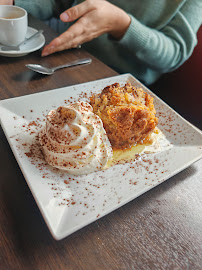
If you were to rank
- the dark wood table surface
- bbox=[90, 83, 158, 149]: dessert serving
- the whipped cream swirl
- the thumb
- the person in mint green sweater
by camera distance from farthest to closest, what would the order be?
the person in mint green sweater → the thumb → bbox=[90, 83, 158, 149]: dessert serving → the whipped cream swirl → the dark wood table surface

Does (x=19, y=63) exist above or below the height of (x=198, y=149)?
below

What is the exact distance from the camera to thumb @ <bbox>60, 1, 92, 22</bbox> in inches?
54.2

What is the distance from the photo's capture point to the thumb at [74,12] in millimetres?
1377

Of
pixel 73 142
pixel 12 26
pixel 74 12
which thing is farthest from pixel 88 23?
pixel 73 142

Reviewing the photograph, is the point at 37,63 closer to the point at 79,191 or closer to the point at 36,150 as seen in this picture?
the point at 36,150

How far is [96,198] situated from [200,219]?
293 mm

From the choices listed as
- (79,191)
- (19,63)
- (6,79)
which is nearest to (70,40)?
(19,63)

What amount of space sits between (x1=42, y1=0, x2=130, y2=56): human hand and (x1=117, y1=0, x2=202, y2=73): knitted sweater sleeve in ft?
0.26

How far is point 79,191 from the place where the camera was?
0.74 metres

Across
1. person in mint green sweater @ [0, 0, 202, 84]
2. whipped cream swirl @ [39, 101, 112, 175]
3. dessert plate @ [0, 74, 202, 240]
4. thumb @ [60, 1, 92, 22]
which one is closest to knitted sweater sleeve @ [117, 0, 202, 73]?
person in mint green sweater @ [0, 0, 202, 84]

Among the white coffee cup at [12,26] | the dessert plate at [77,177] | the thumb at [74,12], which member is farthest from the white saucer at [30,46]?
the dessert plate at [77,177]

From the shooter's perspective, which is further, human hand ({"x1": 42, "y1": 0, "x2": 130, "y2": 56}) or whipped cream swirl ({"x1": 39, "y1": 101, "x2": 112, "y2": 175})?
human hand ({"x1": 42, "y1": 0, "x2": 130, "y2": 56})

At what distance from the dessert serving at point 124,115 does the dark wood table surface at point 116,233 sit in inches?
8.3

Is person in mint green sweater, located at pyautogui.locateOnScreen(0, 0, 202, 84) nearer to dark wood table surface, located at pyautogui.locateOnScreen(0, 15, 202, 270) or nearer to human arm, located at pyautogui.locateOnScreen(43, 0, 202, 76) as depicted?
human arm, located at pyautogui.locateOnScreen(43, 0, 202, 76)
